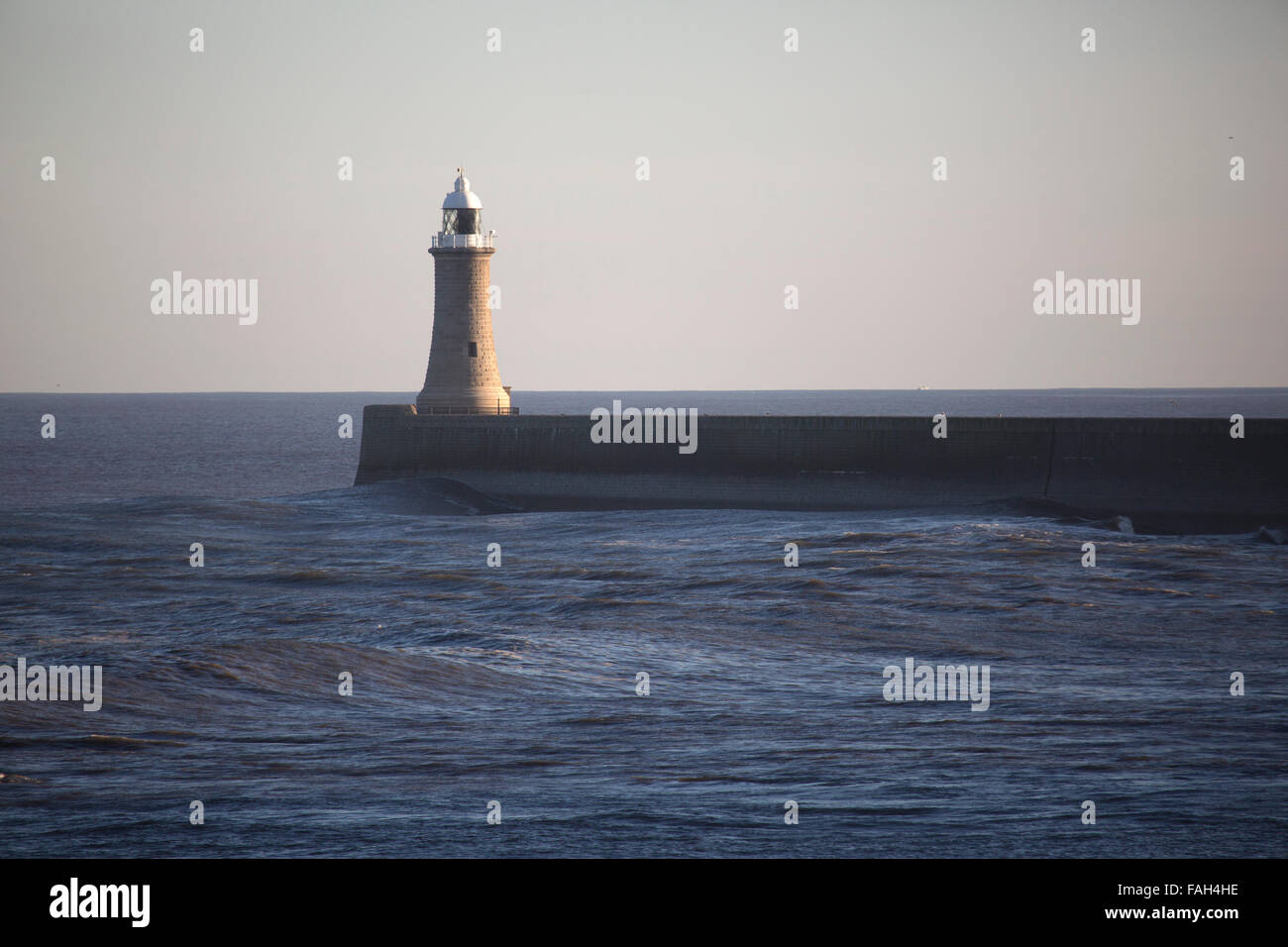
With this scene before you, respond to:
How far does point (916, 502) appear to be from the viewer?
124 feet

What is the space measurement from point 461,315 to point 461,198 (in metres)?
4.21

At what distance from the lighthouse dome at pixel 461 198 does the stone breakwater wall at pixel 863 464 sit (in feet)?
24.2

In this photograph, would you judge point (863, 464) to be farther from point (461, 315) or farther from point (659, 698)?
point (659, 698)

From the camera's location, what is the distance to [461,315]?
46.2 meters

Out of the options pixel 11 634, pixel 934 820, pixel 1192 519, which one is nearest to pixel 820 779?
A: pixel 934 820

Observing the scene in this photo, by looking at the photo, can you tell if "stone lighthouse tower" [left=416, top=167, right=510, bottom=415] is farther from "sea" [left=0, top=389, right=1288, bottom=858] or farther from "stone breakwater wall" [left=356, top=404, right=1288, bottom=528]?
"sea" [left=0, top=389, right=1288, bottom=858]

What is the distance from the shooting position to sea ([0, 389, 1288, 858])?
34.6 feet

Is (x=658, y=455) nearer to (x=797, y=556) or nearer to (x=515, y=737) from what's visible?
(x=797, y=556)

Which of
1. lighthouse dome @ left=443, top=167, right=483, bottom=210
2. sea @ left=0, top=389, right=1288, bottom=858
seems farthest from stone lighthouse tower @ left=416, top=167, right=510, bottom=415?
sea @ left=0, top=389, right=1288, bottom=858

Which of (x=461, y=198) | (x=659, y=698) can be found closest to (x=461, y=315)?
(x=461, y=198)

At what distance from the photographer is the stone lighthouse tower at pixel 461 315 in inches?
1821

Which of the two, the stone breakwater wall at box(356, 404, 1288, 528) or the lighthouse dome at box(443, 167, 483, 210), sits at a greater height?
the lighthouse dome at box(443, 167, 483, 210)

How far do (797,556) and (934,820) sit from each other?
18624mm

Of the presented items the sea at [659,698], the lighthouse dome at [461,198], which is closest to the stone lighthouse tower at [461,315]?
the lighthouse dome at [461,198]
